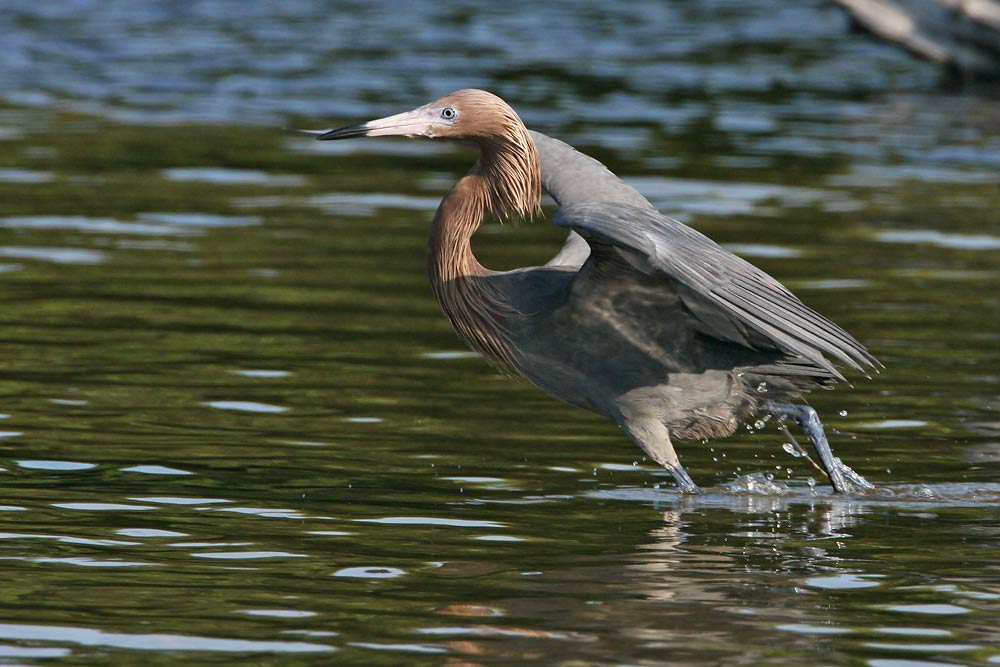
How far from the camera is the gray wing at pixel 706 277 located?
25.3 feet

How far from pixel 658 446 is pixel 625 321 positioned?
22.5 inches

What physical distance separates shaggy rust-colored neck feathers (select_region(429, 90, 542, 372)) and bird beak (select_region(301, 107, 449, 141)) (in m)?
0.09

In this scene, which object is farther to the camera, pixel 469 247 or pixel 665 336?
pixel 469 247

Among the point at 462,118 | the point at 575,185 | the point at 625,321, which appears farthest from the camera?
the point at 575,185

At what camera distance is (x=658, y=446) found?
877 cm

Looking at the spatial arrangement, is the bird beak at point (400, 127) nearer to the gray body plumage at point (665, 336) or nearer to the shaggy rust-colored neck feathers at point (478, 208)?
the shaggy rust-colored neck feathers at point (478, 208)

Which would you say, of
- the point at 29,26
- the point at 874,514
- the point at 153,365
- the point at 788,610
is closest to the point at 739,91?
the point at 29,26

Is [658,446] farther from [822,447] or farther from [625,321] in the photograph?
[822,447]

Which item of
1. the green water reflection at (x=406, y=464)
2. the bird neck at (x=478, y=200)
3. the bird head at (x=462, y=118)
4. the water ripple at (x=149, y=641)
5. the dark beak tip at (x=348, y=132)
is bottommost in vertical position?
Result: the water ripple at (x=149, y=641)

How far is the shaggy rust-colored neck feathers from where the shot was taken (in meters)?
9.08

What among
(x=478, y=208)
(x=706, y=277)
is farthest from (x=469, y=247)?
(x=706, y=277)

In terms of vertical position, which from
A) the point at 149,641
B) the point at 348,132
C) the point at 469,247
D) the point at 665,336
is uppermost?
the point at 348,132

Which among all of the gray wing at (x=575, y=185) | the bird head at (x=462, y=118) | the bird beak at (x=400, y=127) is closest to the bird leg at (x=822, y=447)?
the gray wing at (x=575, y=185)

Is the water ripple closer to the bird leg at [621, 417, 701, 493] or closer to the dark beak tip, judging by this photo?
the bird leg at [621, 417, 701, 493]
